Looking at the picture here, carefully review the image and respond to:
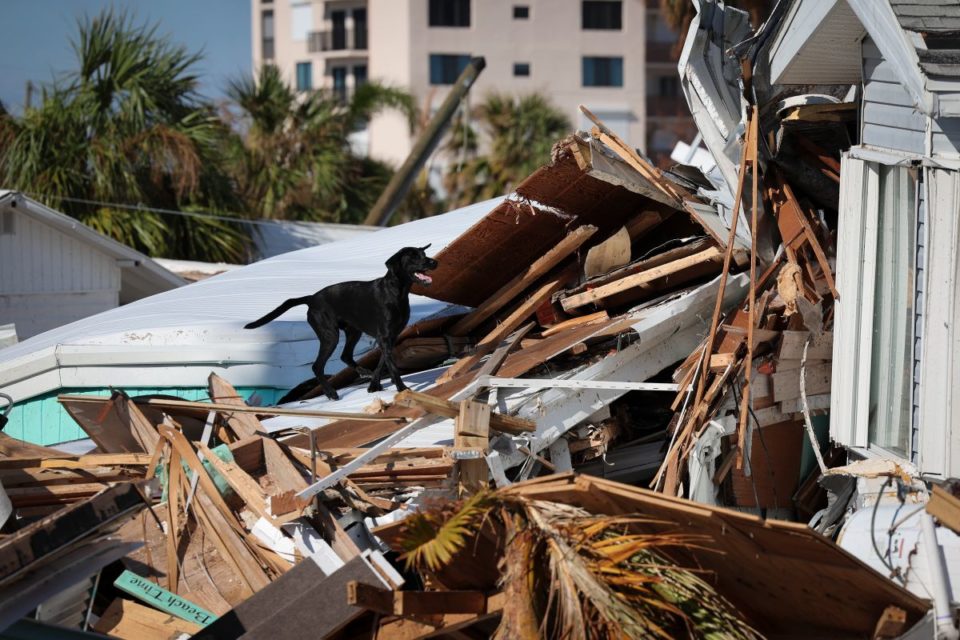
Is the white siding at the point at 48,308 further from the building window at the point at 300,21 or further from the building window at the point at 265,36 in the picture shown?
→ the building window at the point at 265,36

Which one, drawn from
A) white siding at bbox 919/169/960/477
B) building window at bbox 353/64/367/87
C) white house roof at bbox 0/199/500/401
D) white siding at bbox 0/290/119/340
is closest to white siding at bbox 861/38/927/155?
white siding at bbox 919/169/960/477

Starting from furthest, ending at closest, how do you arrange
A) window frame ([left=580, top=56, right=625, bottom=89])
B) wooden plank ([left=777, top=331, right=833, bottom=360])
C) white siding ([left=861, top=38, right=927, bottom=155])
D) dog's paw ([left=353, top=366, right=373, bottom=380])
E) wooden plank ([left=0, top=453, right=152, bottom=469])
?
window frame ([left=580, top=56, right=625, bottom=89]) → dog's paw ([left=353, top=366, right=373, bottom=380]) → wooden plank ([left=777, top=331, right=833, bottom=360]) → wooden plank ([left=0, top=453, right=152, bottom=469]) → white siding ([left=861, top=38, right=927, bottom=155])

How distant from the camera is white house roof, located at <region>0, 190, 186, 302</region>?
14688 millimetres

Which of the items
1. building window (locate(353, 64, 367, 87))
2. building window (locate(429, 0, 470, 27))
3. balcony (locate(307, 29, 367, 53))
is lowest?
building window (locate(353, 64, 367, 87))

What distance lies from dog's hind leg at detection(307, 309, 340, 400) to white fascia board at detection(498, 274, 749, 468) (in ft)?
5.21

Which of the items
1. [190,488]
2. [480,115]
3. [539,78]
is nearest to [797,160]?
[190,488]

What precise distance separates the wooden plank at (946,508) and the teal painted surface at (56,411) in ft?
19.9

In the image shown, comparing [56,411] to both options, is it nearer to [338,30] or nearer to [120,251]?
[120,251]

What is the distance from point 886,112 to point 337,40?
178ft

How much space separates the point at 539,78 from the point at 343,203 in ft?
99.8

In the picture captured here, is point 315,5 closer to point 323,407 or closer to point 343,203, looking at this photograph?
point 343,203

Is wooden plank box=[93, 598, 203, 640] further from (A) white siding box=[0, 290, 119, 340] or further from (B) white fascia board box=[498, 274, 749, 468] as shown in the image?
(A) white siding box=[0, 290, 119, 340]

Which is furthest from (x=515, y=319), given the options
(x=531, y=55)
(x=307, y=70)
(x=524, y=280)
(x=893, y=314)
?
(x=307, y=70)

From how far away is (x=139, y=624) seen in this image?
5.96 metres
